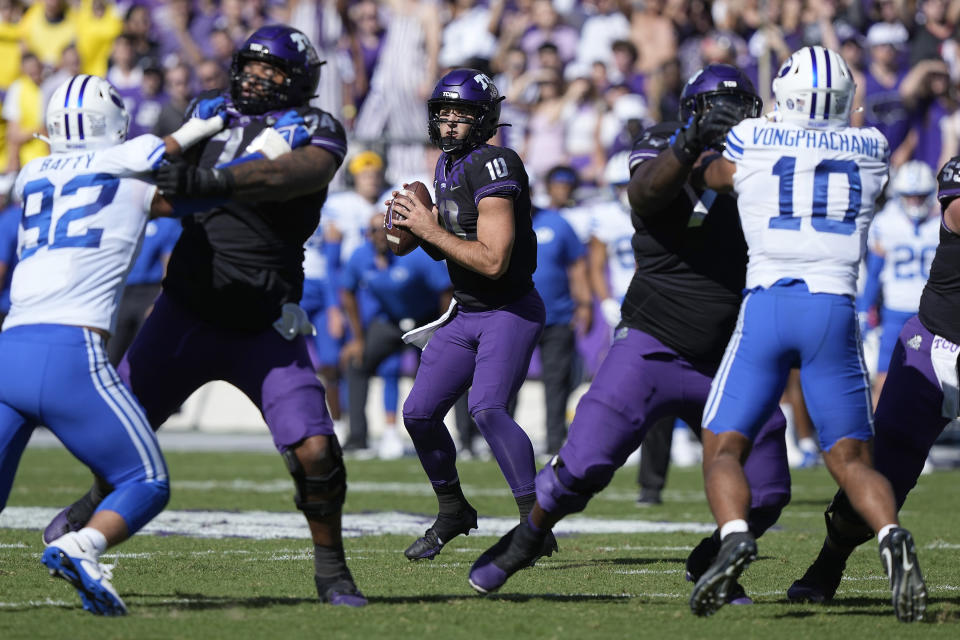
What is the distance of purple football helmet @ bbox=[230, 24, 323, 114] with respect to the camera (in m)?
5.29

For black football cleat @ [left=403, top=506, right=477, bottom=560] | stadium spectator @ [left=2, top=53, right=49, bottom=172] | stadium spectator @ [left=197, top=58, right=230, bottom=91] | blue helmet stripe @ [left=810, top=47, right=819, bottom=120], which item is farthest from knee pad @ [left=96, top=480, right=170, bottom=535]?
stadium spectator @ [left=2, top=53, right=49, bottom=172]

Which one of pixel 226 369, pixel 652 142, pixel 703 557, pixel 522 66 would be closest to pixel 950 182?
pixel 652 142

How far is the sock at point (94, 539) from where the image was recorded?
14.4 ft

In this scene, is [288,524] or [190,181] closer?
[190,181]

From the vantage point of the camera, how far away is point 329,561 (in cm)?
493

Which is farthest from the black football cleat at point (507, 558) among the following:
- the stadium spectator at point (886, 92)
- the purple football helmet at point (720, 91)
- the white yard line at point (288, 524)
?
the stadium spectator at point (886, 92)

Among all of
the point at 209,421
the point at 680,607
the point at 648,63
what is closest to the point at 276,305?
the point at 680,607

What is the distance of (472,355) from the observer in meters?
6.15

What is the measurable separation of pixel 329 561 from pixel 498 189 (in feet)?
5.47

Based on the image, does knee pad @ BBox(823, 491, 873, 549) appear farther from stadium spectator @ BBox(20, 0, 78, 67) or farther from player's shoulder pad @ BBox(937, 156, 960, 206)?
stadium spectator @ BBox(20, 0, 78, 67)

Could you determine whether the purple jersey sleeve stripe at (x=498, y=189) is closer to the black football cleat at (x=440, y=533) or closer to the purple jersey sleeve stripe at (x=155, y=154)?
the black football cleat at (x=440, y=533)

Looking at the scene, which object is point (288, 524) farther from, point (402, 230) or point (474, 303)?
point (402, 230)

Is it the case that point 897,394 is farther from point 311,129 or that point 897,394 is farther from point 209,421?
point 209,421

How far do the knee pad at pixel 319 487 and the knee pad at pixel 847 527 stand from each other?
1.75 m
